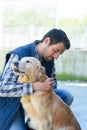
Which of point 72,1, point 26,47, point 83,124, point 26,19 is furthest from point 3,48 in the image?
point 26,47

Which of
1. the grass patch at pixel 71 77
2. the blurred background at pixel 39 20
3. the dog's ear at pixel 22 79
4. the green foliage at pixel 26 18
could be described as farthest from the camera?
the green foliage at pixel 26 18

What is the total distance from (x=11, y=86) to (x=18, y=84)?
70 millimetres

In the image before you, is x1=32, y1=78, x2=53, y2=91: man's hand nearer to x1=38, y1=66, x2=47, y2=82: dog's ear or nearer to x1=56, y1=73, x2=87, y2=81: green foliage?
x1=38, y1=66, x2=47, y2=82: dog's ear

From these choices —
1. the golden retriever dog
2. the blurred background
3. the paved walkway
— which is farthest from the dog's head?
the blurred background

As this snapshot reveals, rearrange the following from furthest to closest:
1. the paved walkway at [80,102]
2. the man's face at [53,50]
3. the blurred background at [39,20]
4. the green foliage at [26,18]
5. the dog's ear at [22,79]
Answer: the green foliage at [26,18] < the blurred background at [39,20] < the paved walkway at [80,102] < the man's face at [53,50] < the dog's ear at [22,79]

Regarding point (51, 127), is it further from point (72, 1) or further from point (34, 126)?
point (72, 1)

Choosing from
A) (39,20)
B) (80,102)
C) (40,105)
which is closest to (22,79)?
(40,105)

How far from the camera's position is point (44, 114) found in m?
3.75

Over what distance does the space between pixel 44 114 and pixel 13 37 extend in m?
10.4

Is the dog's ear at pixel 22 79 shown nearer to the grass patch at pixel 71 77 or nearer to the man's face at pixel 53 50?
the man's face at pixel 53 50

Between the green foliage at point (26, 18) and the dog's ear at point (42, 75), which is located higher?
the dog's ear at point (42, 75)

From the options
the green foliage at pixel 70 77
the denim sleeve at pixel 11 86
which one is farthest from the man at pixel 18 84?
the green foliage at pixel 70 77

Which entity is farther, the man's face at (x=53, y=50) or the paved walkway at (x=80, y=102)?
the paved walkway at (x=80, y=102)

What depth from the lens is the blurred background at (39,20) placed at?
1363 centimetres
